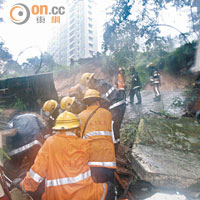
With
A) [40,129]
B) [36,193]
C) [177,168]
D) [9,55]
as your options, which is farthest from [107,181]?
[9,55]

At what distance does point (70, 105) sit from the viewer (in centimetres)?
259

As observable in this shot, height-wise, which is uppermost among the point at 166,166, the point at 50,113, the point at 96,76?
the point at 96,76

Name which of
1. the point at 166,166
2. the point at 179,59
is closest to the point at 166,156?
the point at 166,166

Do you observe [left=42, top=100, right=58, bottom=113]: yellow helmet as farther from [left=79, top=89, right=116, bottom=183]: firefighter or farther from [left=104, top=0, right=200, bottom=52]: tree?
[left=104, top=0, right=200, bottom=52]: tree

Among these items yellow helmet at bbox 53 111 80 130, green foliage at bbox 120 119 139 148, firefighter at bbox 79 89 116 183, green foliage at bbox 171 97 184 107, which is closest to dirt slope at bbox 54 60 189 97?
green foliage at bbox 171 97 184 107

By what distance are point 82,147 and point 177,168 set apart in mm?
1469

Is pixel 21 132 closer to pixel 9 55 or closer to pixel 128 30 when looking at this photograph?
pixel 9 55

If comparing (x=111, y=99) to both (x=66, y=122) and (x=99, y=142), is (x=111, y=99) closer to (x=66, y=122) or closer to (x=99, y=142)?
(x=99, y=142)

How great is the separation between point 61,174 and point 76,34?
3.28 meters

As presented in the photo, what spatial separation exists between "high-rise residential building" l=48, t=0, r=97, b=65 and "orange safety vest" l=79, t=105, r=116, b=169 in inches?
86.3

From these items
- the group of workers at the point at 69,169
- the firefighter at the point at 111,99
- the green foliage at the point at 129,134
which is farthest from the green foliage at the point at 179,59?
the group of workers at the point at 69,169

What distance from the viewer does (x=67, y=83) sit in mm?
4809

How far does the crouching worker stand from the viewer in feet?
4.06

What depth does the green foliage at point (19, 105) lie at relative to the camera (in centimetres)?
313
